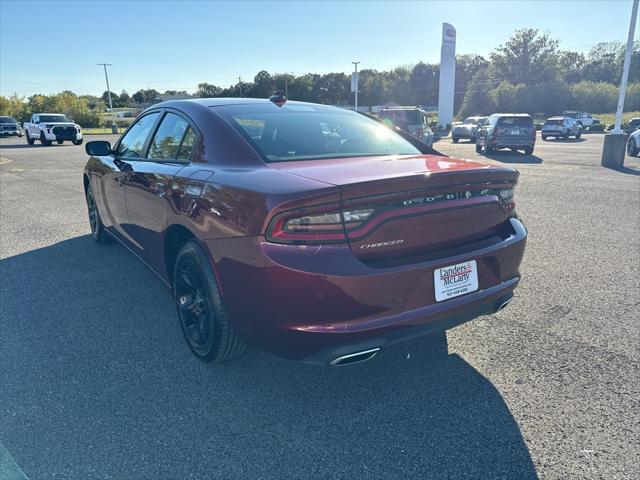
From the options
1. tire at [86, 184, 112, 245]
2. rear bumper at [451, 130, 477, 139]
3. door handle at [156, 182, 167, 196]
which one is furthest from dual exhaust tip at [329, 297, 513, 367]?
rear bumper at [451, 130, 477, 139]

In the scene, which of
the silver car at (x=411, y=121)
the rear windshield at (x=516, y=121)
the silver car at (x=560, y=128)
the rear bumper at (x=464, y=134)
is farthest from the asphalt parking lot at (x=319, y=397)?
the silver car at (x=560, y=128)

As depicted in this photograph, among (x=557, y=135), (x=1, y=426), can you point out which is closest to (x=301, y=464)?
(x=1, y=426)

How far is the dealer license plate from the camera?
238cm

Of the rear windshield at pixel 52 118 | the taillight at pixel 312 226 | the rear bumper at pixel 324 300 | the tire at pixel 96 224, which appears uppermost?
the rear windshield at pixel 52 118

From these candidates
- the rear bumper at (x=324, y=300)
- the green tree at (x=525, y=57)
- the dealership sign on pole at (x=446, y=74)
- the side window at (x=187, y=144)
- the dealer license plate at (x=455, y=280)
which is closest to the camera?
the rear bumper at (x=324, y=300)

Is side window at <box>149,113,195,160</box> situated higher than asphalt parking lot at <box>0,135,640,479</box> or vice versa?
side window at <box>149,113,195,160</box>

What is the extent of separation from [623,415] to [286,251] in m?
1.97

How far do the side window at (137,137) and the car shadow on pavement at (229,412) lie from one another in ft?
4.94

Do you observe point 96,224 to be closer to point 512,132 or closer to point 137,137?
point 137,137

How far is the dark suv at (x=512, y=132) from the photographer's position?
18094mm

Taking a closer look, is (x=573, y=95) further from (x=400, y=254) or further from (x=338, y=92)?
(x=400, y=254)

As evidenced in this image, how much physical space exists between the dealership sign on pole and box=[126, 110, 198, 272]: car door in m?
47.7

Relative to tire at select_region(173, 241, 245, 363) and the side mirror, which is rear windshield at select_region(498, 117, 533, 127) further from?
tire at select_region(173, 241, 245, 363)

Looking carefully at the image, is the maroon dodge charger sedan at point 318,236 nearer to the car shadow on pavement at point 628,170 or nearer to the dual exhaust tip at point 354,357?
the dual exhaust tip at point 354,357
